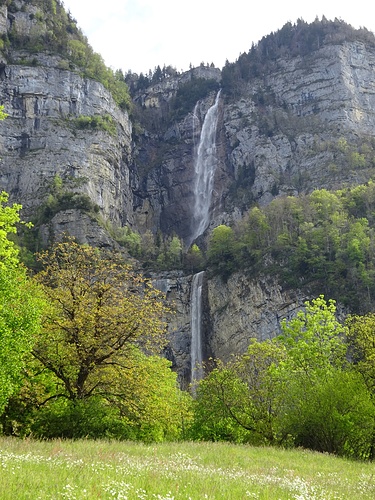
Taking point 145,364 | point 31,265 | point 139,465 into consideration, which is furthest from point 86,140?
point 139,465

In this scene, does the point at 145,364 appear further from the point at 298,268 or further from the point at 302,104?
the point at 302,104

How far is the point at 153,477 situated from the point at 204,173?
11635 centimetres

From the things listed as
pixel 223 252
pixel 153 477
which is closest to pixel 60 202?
pixel 223 252

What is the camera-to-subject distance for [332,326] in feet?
113

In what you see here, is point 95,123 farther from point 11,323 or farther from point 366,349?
point 11,323

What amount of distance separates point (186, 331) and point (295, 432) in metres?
54.7

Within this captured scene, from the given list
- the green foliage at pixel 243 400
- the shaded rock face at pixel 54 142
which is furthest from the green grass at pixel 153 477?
the shaded rock face at pixel 54 142

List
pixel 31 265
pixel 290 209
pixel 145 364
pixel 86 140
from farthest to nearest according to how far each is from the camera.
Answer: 1. pixel 86 140
2. pixel 290 209
3. pixel 31 265
4. pixel 145 364

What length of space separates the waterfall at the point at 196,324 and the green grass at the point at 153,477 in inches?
2300

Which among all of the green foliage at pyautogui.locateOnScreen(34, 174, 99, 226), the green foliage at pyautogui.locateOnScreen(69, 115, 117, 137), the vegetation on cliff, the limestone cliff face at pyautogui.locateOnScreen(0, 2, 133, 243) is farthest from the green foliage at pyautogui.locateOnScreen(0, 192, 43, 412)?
the vegetation on cliff

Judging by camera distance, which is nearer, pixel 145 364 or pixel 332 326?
pixel 145 364

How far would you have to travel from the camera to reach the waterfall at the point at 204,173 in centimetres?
11431

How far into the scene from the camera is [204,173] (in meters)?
122

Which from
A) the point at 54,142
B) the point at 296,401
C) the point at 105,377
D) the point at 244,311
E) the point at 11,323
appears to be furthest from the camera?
the point at 54,142
